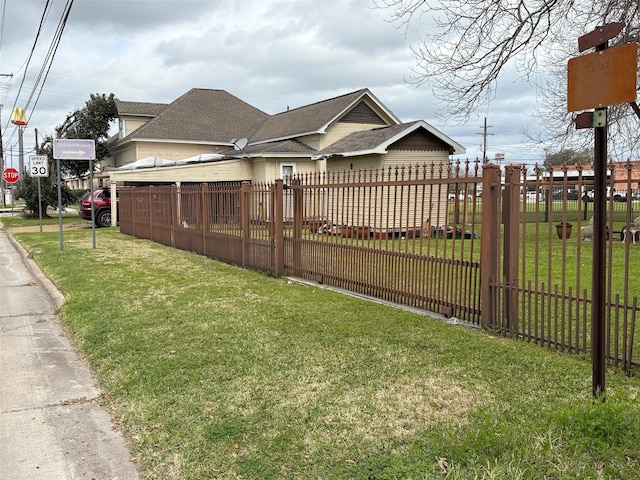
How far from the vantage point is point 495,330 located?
6223mm

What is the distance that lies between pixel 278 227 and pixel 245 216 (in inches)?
53.7

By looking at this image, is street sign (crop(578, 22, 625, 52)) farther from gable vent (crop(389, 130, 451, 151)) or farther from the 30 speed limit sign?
the 30 speed limit sign

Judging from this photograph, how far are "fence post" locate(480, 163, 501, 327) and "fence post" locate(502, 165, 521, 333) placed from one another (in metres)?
0.11

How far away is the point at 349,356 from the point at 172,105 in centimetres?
3019

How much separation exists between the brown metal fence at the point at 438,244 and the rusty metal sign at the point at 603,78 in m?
1.22

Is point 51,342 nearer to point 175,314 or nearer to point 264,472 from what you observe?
point 175,314

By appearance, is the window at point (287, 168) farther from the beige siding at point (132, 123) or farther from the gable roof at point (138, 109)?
the beige siding at point (132, 123)

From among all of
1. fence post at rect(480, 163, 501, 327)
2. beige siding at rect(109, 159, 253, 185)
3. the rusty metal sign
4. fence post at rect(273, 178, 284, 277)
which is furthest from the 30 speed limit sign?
the rusty metal sign

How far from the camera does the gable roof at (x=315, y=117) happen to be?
25.2 metres

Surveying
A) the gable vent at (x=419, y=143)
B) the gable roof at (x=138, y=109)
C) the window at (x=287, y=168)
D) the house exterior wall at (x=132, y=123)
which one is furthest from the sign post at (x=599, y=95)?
the house exterior wall at (x=132, y=123)

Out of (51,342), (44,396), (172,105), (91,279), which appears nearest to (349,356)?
(44,396)

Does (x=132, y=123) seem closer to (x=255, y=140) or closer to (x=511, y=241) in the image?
(x=255, y=140)

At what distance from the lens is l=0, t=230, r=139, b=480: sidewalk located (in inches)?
142

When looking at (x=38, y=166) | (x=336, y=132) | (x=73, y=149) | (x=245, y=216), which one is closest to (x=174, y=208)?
(x=73, y=149)
